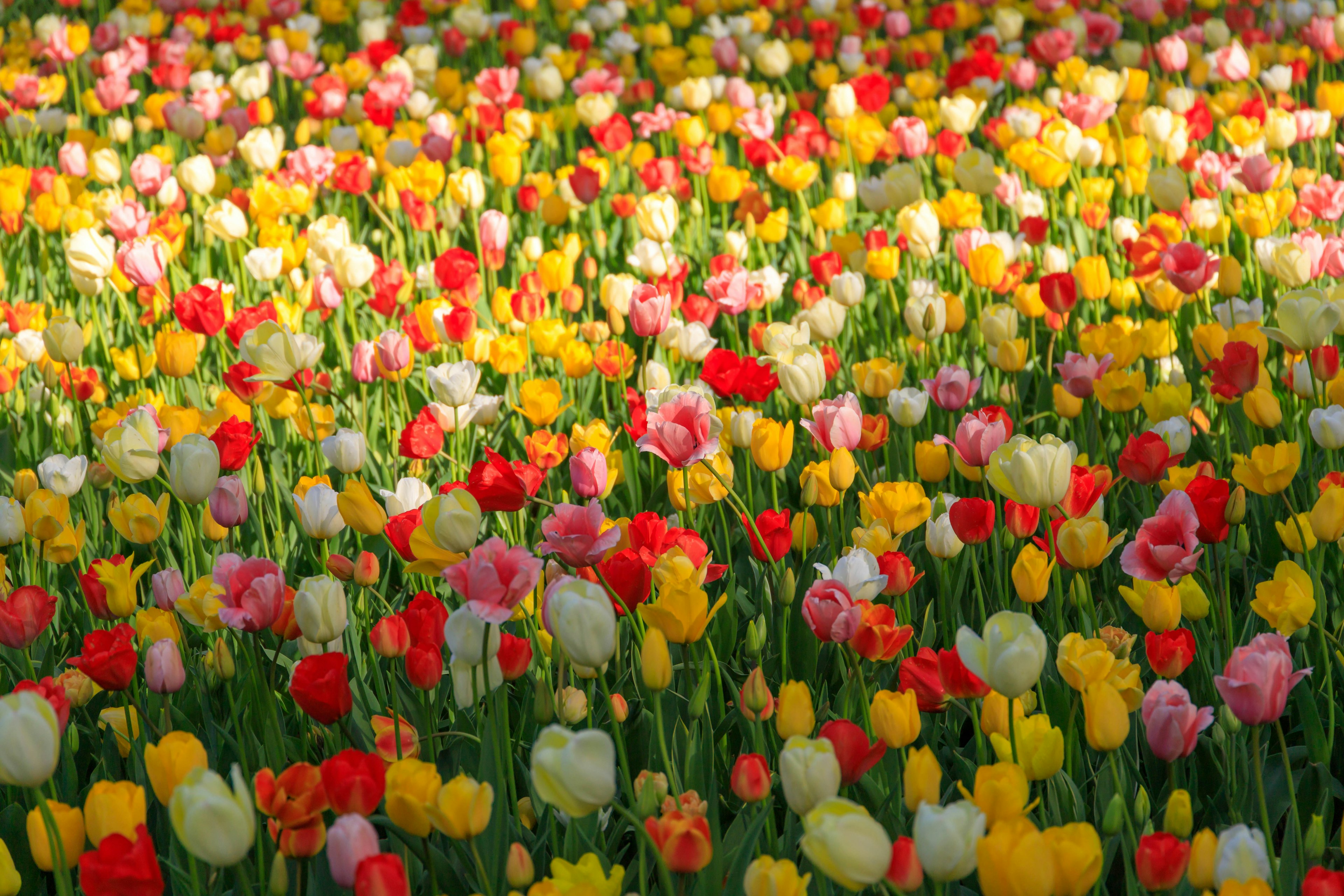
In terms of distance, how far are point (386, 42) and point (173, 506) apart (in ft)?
11.5

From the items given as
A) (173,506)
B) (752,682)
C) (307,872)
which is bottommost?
(173,506)

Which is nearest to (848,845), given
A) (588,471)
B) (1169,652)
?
(1169,652)

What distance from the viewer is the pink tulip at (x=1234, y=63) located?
172 inches

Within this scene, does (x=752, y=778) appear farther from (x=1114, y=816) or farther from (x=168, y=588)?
(x=168, y=588)

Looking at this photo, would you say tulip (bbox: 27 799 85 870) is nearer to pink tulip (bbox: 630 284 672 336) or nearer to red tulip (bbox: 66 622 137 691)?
red tulip (bbox: 66 622 137 691)

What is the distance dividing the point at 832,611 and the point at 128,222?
2.48 m

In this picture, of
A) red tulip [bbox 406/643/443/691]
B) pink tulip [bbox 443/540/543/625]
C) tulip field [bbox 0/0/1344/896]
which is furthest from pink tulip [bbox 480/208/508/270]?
pink tulip [bbox 443/540/543/625]

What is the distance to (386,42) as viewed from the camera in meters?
5.44

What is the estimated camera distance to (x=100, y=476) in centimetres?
242

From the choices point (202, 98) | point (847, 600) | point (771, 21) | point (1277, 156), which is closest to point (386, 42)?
point (202, 98)

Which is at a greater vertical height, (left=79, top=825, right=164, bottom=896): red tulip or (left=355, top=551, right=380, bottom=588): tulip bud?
(left=79, top=825, right=164, bottom=896): red tulip

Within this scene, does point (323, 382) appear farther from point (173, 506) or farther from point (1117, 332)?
point (1117, 332)

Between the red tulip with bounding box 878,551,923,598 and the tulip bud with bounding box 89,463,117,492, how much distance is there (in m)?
1.55

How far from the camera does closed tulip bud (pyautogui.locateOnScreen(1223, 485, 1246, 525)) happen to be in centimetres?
172
